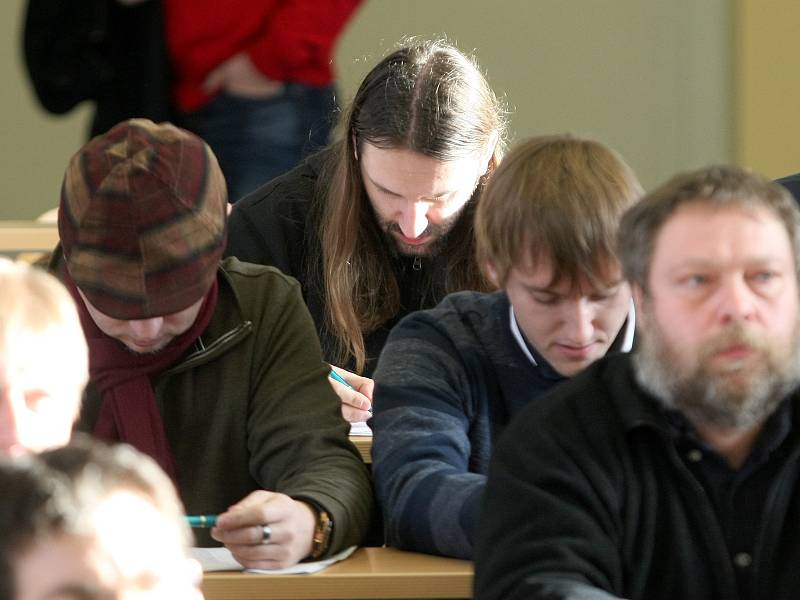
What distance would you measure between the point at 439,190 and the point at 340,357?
41cm

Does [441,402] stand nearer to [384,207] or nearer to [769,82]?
[384,207]

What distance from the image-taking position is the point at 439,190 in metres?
2.65

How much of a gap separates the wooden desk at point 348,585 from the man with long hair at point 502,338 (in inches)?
2.9

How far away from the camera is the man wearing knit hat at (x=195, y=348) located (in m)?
2.04

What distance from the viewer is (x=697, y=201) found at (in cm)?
170

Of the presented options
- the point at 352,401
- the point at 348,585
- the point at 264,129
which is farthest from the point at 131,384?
the point at 264,129

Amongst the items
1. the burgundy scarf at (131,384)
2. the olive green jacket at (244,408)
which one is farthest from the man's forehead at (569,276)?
the burgundy scarf at (131,384)

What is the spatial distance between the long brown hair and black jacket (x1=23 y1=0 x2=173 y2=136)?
1.75 ft

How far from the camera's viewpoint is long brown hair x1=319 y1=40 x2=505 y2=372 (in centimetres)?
265

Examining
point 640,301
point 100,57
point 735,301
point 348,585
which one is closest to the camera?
point 735,301

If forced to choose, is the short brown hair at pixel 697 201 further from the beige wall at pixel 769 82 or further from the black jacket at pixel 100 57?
the beige wall at pixel 769 82

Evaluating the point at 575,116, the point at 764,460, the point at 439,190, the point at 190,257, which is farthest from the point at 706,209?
the point at 575,116

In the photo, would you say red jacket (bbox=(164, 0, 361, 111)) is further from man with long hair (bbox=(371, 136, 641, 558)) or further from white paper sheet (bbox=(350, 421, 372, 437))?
man with long hair (bbox=(371, 136, 641, 558))

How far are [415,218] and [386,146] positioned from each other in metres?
0.14
